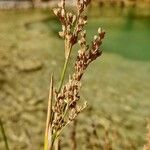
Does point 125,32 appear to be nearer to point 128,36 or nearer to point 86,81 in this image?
point 128,36

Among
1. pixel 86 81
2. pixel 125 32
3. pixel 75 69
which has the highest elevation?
pixel 75 69

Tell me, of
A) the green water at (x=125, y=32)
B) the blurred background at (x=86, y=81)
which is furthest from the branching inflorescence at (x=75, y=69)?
the green water at (x=125, y=32)

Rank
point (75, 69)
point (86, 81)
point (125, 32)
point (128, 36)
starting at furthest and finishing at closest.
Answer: point (125, 32)
point (128, 36)
point (86, 81)
point (75, 69)

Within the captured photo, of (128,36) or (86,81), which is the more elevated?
(86,81)

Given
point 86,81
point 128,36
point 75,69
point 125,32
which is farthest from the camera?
point 125,32

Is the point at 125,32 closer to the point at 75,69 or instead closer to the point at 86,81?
the point at 86,81

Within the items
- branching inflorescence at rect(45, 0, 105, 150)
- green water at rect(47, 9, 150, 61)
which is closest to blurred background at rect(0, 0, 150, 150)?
green water at rect(47, 9, 150, 61)

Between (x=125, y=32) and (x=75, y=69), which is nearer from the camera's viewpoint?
(x=75, y=69)

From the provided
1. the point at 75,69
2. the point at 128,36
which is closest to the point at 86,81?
the point at 128,36
